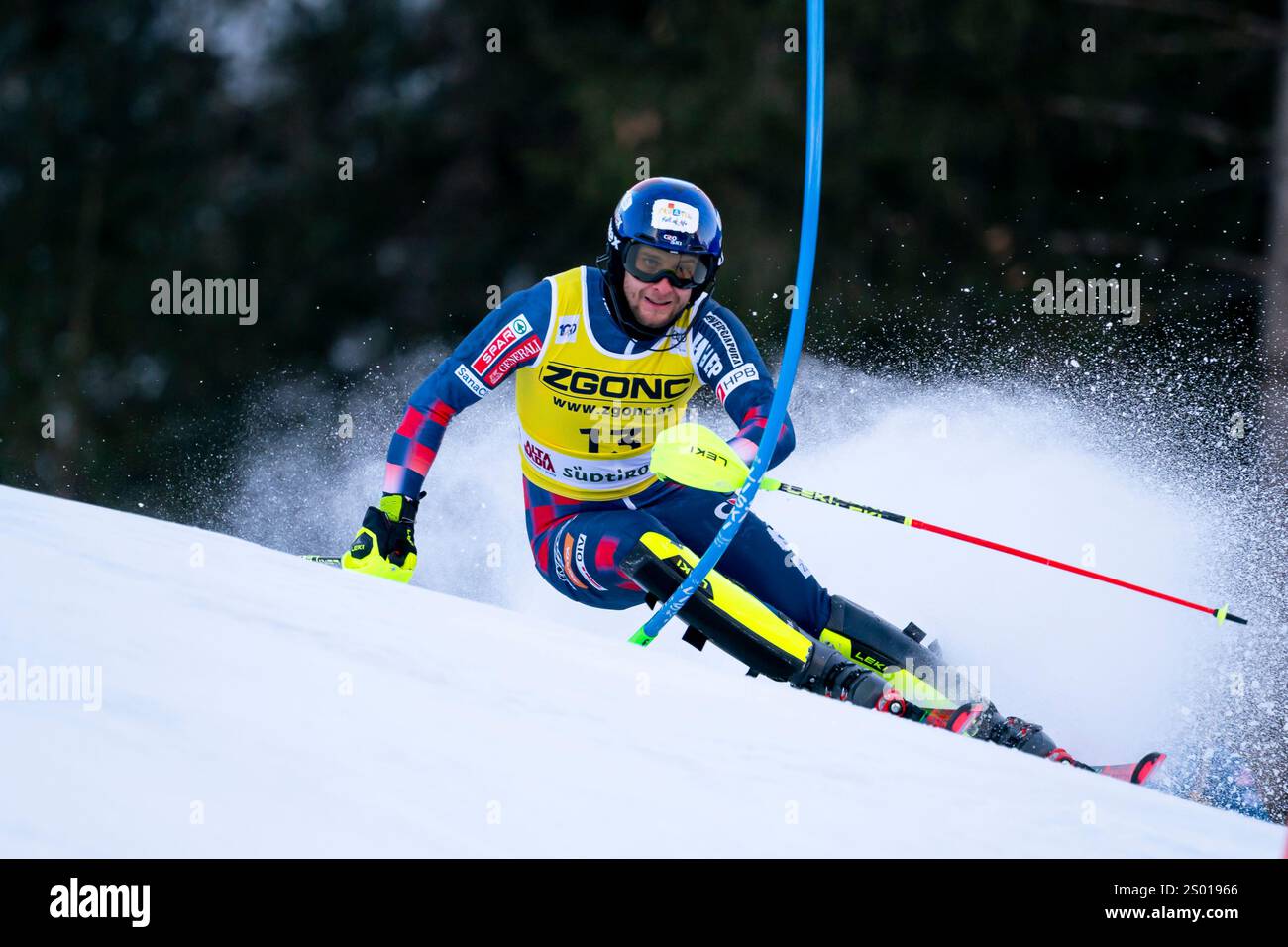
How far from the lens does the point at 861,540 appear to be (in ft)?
22.1

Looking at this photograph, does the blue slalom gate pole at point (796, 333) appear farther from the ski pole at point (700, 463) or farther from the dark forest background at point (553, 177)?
the dark forest background at point (553, 177)

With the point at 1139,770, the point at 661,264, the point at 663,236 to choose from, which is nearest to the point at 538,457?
the point at 661,264

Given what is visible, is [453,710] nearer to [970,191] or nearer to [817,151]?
[817,151]

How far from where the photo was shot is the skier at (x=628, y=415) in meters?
4.80

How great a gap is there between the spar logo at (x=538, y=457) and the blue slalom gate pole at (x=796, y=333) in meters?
0.98

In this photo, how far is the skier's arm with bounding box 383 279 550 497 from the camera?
496 cm

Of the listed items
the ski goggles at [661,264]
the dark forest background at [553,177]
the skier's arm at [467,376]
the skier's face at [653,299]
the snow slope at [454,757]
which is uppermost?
the dark forest background at [553,177]

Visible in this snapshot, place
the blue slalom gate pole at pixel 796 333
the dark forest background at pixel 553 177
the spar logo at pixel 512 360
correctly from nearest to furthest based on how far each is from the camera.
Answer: the blue slalom gate pole at pixel 796 333 → the spar logo at pixel 512 360 → the dark forest background at pixel 553 177

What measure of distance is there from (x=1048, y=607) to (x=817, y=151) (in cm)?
256

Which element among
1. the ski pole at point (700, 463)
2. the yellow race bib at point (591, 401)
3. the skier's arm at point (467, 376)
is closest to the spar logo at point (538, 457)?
the yellow race bib at point (591, 401)

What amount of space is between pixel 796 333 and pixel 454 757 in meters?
1.75

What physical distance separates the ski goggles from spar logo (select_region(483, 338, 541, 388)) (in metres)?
0.41

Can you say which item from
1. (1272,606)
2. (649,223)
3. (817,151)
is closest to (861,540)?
(1272,606)

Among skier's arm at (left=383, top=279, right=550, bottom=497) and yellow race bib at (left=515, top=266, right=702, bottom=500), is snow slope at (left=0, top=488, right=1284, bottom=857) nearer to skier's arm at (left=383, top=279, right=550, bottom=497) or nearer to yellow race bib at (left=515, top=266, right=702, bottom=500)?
skier's arm at (left=383, top=279, right=550, bottom=497)
